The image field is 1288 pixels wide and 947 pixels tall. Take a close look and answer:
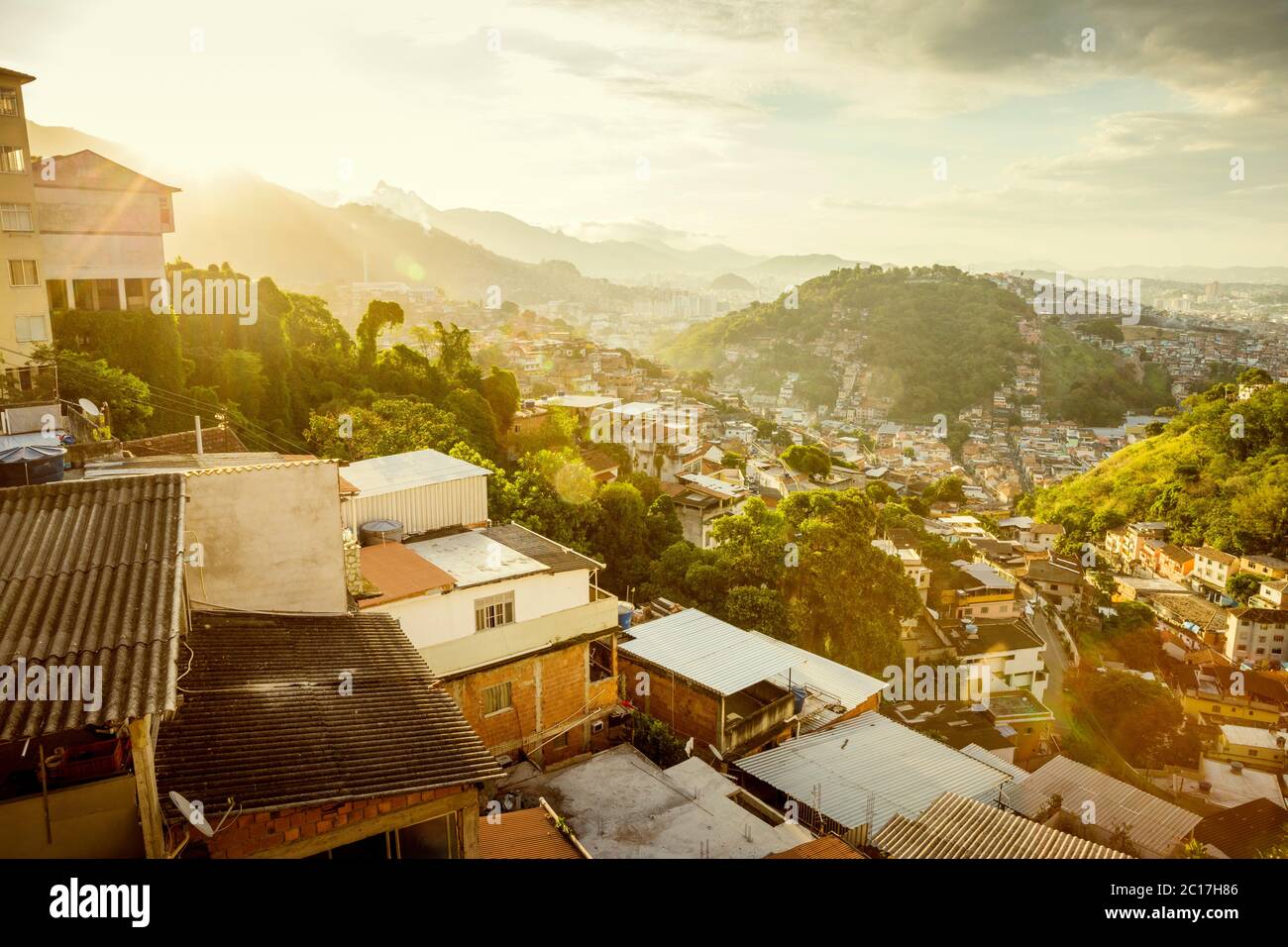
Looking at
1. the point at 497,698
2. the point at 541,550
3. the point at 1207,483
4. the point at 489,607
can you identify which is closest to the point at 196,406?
the point at 541,550

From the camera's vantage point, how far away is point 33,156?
11.5m

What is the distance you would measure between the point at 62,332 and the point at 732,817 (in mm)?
12257

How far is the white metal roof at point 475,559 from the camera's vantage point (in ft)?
24.9

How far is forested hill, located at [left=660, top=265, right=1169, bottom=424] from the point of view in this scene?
60.1 m

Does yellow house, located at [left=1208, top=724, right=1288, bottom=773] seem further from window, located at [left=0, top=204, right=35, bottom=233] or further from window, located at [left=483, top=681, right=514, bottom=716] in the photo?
window, located at [left=0, top=204, right=35, bottom=233]

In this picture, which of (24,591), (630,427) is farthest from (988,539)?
(24,591)

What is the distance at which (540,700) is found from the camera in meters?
8.04

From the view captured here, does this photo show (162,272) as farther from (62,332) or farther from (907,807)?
(907,807)

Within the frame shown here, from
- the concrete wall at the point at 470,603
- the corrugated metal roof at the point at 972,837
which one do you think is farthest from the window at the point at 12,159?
the corrugated metal roof at the point at 972,837

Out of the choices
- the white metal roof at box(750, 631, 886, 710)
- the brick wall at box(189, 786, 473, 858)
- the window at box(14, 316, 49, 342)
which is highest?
the window at box(14, 316, 49, 342)

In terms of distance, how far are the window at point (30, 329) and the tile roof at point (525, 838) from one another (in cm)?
985

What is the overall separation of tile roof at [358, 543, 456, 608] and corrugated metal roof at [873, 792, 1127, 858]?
419 centimetres

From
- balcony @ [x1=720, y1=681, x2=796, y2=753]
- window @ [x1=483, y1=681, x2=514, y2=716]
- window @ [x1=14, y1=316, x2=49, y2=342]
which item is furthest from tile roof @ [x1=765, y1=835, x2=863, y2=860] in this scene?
window @ [x1=14, y1=316, x2=49, y2=342]

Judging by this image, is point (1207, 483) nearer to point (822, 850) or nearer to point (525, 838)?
point (822, 850)
